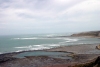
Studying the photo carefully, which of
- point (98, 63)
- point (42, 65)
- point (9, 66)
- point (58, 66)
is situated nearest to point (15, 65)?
point (9, 66)

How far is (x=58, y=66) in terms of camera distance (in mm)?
22078

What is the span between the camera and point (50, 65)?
23078mm

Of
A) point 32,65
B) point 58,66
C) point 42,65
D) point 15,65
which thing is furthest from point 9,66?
point 58,66

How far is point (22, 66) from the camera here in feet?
75.7

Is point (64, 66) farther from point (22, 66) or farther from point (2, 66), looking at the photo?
point (2, 66)

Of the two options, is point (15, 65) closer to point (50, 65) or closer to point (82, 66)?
point (50, 65)

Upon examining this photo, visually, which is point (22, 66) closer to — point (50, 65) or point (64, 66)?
point (50, 65)

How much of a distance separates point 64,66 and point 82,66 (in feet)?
15.2

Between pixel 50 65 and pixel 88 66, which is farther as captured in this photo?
pixel 50 65

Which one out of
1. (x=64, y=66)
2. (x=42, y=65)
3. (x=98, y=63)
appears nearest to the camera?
(x=98, y=63)

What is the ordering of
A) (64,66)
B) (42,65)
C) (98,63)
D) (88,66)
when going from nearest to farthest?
1. (98,63)
2. (88,66)
3. (64,66)
4. (42,65)

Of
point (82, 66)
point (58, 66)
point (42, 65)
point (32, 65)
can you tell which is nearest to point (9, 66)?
point (32, 65)

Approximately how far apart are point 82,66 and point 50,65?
6682 millimetres

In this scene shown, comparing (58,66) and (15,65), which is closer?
(58,66)
